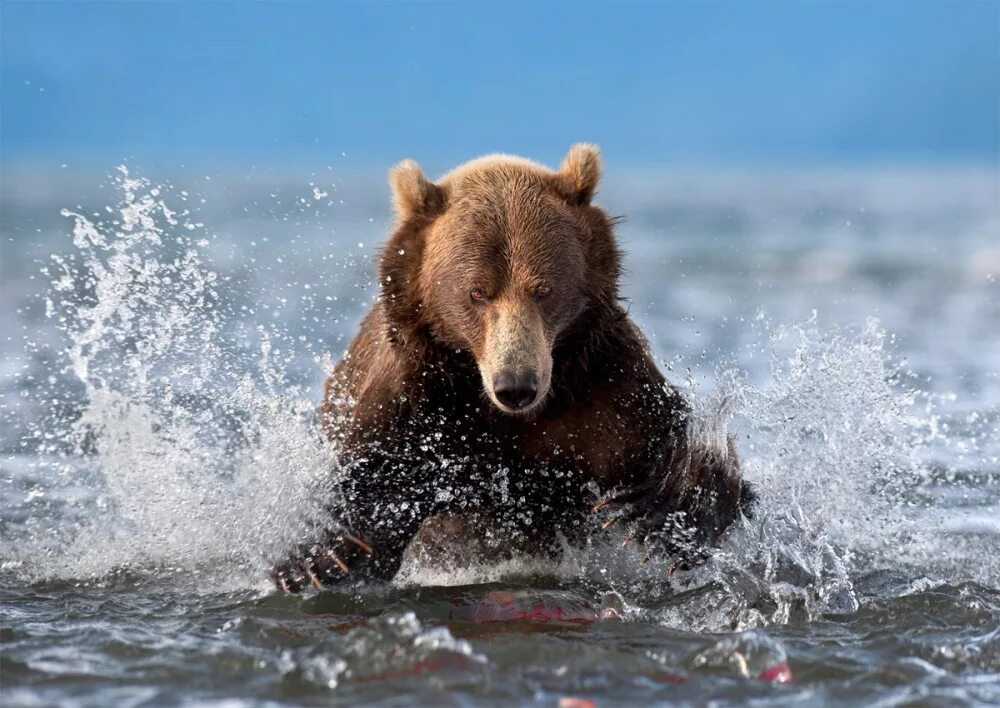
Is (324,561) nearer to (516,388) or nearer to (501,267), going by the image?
(516,388)

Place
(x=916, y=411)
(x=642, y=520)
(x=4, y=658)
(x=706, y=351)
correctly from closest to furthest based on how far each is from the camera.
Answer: (x=4, y=658) → (x=642, y=520) → (x=916, y=411) → (x=706, y=351)

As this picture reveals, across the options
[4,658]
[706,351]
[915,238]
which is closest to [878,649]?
[4,658]

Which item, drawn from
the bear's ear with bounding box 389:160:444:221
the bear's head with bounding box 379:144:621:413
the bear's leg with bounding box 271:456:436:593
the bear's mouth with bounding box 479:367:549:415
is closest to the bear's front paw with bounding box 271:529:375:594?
the bear's leg with bounding box 271:456:436:593

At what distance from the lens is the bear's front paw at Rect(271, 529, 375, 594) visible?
6.04m

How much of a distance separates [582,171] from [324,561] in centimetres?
203

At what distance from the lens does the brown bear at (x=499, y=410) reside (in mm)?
5898

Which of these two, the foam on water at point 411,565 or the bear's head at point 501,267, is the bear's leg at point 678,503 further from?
the bear's head at point 501,267

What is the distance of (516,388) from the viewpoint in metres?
5.39

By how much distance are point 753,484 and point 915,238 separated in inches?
991

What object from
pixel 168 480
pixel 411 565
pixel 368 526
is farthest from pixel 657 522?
pixel 168 480

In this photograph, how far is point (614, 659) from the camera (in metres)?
4.98

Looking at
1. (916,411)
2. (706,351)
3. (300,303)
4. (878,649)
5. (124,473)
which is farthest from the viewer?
(300,303)

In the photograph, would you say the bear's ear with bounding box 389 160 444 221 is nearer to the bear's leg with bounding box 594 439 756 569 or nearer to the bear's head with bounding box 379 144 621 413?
the bear's head with bounding box 379 144 621 413

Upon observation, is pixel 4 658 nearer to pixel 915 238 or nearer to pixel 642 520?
pixel 642 520
